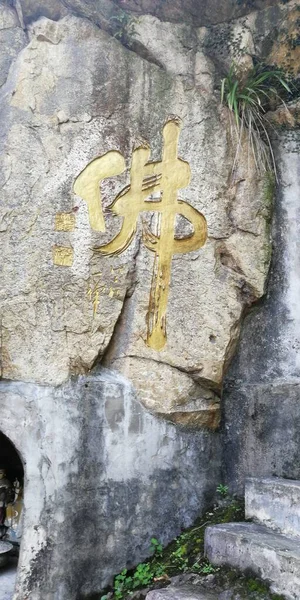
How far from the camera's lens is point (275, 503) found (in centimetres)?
370

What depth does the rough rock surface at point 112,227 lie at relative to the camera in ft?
13.6

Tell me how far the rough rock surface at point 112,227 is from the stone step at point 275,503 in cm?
77

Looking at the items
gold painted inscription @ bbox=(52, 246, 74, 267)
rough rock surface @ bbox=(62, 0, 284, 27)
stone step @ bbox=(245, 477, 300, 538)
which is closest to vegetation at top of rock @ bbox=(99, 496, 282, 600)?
stone step @ bbox=(245, 477, 300, 538)

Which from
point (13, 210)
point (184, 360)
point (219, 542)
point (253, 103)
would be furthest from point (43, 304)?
point (253, 103)

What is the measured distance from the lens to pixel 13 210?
4.19 metres

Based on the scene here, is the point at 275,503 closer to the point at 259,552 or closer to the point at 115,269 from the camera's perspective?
the point at 259,552

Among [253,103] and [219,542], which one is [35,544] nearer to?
[219,542]

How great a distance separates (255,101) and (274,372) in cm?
246

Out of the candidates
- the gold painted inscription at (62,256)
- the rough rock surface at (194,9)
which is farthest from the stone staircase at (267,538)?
the rough rock surface at (194,9)

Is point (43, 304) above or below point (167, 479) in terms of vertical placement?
above

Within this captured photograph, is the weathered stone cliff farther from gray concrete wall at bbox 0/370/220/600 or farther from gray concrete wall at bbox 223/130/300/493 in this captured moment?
gray concrete wall at bbox 223/130/300/493

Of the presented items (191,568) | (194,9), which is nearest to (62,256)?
(191,568)

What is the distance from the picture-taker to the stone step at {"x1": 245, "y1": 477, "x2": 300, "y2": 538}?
357 cm

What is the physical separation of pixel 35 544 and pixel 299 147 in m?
3.98
